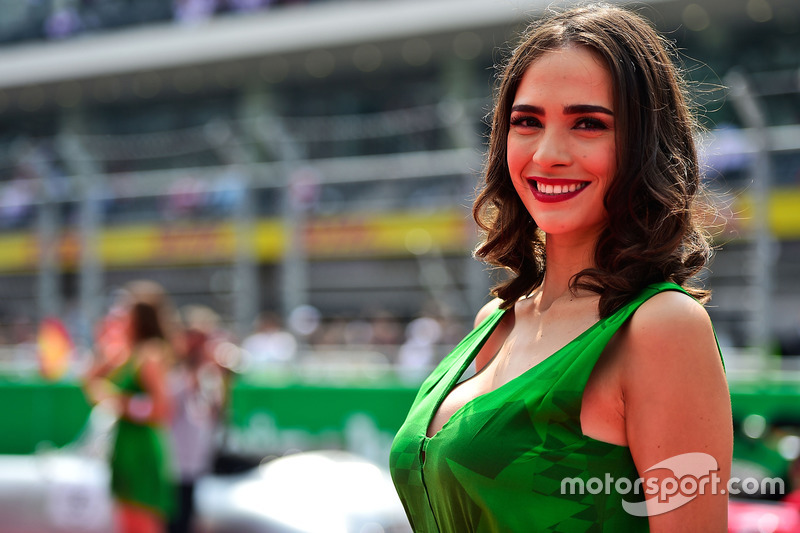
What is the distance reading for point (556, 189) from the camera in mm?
1410

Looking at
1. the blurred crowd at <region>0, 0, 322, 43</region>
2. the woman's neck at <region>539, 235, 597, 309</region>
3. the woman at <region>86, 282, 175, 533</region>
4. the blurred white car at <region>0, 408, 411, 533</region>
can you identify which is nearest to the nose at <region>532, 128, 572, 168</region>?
the woman's neck at <region>539, 235, 597, 309</region>

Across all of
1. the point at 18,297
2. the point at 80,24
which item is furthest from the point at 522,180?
the point at 80,24

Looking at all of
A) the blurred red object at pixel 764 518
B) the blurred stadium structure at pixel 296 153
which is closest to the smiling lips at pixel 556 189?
the blurred stadium structure at pixel 296 153

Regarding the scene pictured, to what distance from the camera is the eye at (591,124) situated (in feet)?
4.47

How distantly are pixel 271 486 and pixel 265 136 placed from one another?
3.72 m

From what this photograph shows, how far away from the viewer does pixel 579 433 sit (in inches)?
49.0

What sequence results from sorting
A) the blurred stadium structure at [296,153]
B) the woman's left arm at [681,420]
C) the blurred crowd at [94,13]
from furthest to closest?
the blurred crowd at [94,13] < the blurred stadium structure at [296,153] < the woman's left arm at [681,420]

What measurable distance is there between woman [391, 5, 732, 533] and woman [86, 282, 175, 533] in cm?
380

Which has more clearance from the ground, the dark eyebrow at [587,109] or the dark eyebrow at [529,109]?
the dark eyebrow at [529,109]

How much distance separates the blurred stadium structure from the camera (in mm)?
7512

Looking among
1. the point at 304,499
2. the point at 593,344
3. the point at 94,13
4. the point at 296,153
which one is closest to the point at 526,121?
the point at 593,344

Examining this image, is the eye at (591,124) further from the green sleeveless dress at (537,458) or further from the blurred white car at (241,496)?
the blurred white car at (241,496)

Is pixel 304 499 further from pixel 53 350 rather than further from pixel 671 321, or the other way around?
pixel 53 350

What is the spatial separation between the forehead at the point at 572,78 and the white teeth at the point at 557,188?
0.12 metres
